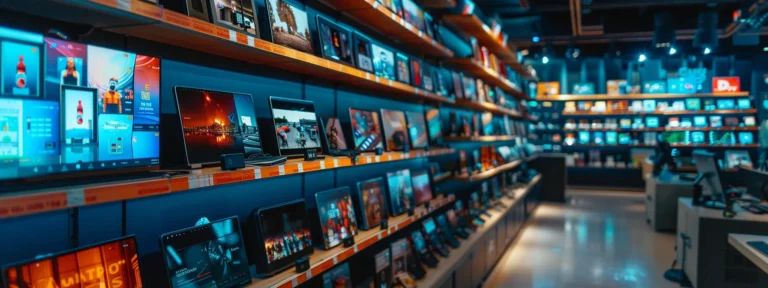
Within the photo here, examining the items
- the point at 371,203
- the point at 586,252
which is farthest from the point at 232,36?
the point at 586,252

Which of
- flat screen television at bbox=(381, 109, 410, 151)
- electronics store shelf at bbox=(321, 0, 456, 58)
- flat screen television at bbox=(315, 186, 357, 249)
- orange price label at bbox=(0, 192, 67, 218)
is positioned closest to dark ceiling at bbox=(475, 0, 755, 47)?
electronics store shelf at bbox=(321, 0, 456, 58)

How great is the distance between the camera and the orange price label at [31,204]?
3.27 feet

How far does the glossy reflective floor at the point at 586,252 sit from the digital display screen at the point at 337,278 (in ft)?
7.87

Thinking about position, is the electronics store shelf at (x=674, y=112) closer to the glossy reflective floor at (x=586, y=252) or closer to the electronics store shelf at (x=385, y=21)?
the glossy reflective floor at (x=586, y=252)

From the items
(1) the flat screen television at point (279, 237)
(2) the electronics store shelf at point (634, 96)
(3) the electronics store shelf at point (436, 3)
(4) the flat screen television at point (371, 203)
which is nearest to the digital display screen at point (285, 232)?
(1) the flat screen television at point (279, 237)

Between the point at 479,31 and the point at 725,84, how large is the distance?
344 inches

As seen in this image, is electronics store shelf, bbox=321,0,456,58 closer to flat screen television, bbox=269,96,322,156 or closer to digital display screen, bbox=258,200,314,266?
flat screen television, bbox=269,96,322,156

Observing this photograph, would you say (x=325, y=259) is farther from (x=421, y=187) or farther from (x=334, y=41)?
(x=421, y=187)

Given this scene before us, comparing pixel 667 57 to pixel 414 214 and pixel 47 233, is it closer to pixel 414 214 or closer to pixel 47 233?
pixel 414 214

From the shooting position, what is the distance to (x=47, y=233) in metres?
1.42

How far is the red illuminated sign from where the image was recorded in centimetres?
1107

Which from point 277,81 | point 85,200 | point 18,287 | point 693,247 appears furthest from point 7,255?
point 693,247

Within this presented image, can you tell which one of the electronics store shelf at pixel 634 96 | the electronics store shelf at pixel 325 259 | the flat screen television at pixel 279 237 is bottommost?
the electronics store shelf at pixel 325 259

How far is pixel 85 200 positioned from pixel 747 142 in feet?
42.6
